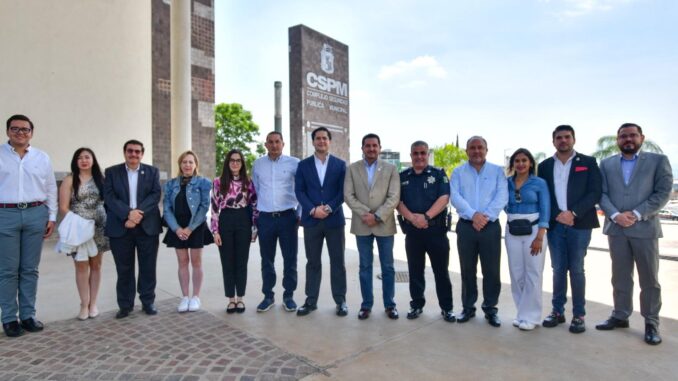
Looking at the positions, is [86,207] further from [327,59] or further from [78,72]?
[327,59]

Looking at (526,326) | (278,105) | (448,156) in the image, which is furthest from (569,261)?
(448,156)

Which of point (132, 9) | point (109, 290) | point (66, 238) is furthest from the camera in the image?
point (132, 9)

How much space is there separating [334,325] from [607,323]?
2.36 m

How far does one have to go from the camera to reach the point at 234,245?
4164mm

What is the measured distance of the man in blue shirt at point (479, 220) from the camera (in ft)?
12.2

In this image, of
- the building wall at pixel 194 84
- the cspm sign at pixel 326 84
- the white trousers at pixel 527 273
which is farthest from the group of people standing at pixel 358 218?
the cspm sign at pixel 326 84

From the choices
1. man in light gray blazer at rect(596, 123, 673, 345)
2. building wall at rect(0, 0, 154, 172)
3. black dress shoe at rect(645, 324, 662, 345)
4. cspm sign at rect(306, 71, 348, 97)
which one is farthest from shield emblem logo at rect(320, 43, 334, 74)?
black dress shoe at rect(645, 324, 662, 345)

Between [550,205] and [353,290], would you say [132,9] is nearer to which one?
[353,290]

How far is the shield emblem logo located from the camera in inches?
510

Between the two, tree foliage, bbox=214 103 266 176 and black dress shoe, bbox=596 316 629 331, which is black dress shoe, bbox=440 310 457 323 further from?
tree foliage, bbox=214 103 266 176

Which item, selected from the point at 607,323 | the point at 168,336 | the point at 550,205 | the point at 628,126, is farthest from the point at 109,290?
the point at 628,126

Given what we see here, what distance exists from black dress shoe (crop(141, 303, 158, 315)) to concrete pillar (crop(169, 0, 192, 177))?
6.96 metres

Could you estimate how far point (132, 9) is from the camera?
9.41 meters

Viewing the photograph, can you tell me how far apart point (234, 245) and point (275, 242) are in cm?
40
